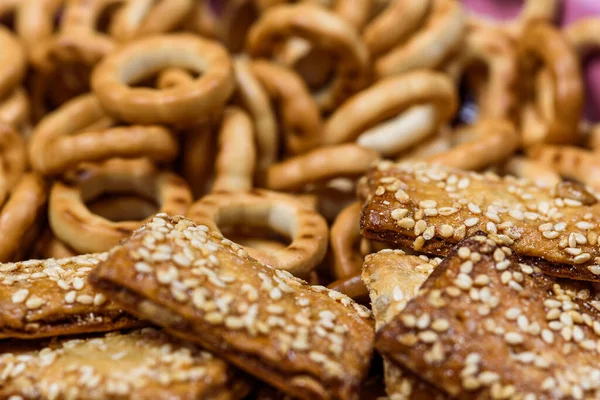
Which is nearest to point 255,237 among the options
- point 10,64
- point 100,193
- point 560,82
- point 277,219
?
point 277,219

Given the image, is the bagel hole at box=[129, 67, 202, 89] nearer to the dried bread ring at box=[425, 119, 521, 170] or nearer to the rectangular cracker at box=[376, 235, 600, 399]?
the dried bread ring at box=[425, 119, 521, 170]

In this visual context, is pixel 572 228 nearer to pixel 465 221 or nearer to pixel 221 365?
pixel 465 221

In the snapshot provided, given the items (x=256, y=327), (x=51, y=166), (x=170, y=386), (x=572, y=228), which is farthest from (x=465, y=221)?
(x=51, y=166)

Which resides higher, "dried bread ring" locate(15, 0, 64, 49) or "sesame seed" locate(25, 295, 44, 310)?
"dried bread ring" locate(15, 0, 64, 49)

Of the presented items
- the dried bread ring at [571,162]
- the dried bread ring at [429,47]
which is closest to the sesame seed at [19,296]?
the dried bread ring at [429,47]

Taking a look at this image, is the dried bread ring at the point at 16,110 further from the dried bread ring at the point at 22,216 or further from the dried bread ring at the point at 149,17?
the dried bread ring at the point at 149,17

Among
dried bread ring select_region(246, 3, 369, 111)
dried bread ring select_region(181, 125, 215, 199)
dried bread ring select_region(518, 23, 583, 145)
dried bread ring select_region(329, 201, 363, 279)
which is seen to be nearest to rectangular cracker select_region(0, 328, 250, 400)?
dried bread ring select_region(329, 201, 363, 279)
